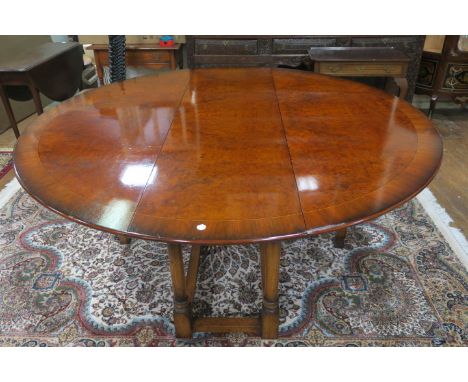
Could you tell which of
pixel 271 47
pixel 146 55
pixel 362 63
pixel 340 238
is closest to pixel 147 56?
pixel 146 55

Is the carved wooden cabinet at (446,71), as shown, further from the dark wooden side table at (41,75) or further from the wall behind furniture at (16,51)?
the wall behind furniture at (16,51)

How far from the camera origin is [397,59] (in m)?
2.54

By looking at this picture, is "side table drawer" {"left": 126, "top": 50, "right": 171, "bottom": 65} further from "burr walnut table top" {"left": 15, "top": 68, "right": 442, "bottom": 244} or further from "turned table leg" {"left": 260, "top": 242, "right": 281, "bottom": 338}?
"turned table leg" {"left": 260, "top": 242, "right": 281, "bottom": 338}

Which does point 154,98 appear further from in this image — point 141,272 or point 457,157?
point 457,157

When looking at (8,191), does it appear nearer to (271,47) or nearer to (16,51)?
(16,51)

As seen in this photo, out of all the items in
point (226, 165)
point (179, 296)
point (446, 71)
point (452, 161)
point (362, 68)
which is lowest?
point (452, 161)

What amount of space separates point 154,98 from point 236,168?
28.0 inches

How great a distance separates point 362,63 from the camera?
8.38 feet

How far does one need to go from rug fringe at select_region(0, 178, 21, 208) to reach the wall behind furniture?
1.05 m

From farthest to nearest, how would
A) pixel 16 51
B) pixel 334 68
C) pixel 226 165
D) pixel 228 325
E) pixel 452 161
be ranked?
pixel 16 51
pixel 334 68
pixel 452 161
pixel 228 325
pixel 226 165

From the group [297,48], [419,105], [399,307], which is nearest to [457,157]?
[419,105]

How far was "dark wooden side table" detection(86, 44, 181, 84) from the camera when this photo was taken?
302cm

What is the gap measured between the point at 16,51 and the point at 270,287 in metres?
3.29

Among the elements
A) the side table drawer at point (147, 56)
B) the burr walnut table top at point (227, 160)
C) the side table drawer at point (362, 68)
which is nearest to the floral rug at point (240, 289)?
the burr walnut table top at point (227, 160)
